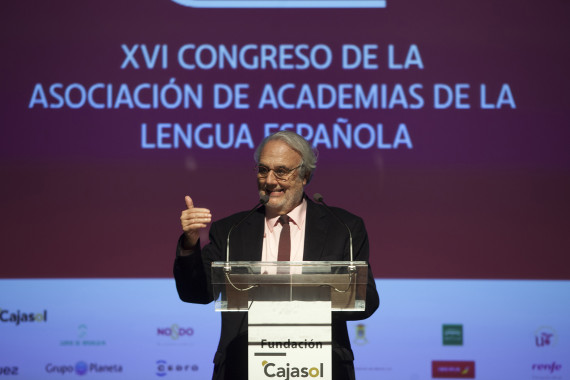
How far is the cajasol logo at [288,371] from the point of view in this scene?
229cm

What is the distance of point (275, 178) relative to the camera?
2.74 metres

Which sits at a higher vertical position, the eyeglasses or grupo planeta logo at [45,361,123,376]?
the eyeglasses

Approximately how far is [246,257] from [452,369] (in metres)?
2.28

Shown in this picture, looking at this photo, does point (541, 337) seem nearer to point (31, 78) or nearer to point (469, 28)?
point (469, 28)

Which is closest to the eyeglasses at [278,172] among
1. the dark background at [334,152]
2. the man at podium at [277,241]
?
the man at podium at [277,241]

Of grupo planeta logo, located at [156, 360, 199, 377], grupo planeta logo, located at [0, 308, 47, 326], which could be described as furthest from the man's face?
grupo planeta logo, located at [0, 308, 47, 326]

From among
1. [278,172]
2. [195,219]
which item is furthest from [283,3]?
[195,219]

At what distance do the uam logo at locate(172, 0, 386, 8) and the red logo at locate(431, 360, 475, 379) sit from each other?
7.05ft

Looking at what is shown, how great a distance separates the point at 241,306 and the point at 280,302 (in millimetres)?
126

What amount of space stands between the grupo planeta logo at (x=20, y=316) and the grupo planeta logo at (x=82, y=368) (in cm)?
28

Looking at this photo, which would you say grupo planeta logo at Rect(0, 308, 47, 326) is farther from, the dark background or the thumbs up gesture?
the thumbs up gesture

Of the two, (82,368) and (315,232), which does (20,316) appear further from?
(315,232)

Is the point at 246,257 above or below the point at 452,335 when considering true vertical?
above

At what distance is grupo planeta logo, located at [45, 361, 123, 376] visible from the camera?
452 cm
